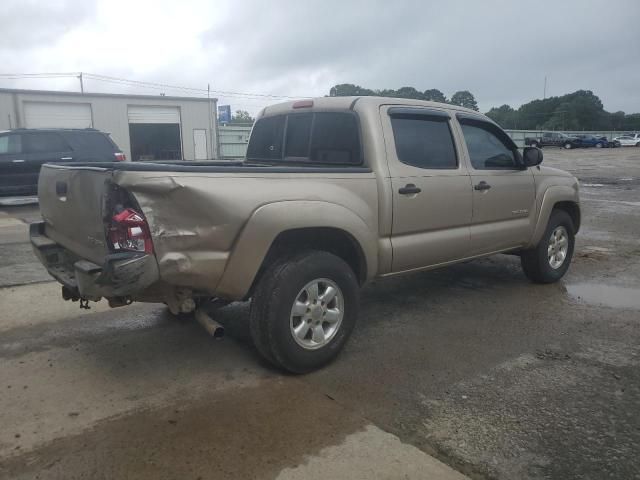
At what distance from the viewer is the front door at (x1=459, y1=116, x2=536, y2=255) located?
496 centimetres

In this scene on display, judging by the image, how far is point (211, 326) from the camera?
3391 millimetres

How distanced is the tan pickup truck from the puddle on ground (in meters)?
0.96

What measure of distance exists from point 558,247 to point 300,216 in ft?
12.8

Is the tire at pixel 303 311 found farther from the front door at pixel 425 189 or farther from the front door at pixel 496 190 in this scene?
the front door at pixel 496 190

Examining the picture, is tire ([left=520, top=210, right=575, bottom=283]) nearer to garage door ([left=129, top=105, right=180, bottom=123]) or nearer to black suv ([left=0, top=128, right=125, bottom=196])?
black suv ([left=0, top=128, right=125, bottom=196])

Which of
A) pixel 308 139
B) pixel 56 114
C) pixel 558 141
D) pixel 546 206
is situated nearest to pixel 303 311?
pixel 308 139

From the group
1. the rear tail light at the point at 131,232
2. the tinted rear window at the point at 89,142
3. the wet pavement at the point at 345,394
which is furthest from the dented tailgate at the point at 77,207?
the tinted rear window at the point at 89,142

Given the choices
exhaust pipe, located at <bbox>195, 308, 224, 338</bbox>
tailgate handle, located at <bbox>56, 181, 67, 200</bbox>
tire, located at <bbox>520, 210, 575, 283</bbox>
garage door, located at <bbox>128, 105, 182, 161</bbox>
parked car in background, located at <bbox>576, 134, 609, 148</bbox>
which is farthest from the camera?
parked car in background, located at <bbox>576, 134, 609, 148</bbox>

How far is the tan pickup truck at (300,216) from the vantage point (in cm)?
305

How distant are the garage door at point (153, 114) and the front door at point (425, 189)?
26.1 m

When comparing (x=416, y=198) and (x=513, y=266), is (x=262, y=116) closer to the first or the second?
(x=416, y=198)

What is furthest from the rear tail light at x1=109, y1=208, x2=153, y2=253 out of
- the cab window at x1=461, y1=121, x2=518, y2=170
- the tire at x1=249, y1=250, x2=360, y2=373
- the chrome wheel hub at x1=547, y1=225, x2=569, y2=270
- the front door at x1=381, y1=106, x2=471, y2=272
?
the chrome wheel hub at x1=547, y1=225, x2=569, y2=270

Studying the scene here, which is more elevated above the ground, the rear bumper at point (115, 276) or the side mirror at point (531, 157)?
the side mirror at point (531, 157)

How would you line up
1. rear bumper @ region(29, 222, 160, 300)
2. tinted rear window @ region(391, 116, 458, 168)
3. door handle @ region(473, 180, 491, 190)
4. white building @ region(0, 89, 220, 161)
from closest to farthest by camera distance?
rear bumper @ region(29, 222, 160, 300)
tinted rear window @ region(391, 116, 458, 168)
door handle @ region(473, 180, 491, 190)
white building @ region(0, 89, 220, 161)
